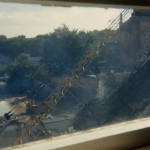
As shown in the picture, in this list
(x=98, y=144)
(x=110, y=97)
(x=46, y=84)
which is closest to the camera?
(x=98, y=144)

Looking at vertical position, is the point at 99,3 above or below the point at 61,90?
above

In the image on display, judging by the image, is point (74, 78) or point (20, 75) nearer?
point (20, 75)

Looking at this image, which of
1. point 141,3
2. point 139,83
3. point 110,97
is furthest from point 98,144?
point 141,3

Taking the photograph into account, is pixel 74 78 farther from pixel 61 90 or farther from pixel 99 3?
pixel 99 3

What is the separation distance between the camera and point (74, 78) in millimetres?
875

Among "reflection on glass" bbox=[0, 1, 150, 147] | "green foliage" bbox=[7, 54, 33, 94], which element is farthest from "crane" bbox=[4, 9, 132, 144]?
"green foliage" bbox=[7, 54, 33, 94]

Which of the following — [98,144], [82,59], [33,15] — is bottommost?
[98,144]

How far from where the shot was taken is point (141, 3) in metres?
0.82

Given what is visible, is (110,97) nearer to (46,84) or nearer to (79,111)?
(79,111)

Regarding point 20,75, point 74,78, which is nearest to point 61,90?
point 74,78

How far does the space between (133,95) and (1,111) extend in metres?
0.63

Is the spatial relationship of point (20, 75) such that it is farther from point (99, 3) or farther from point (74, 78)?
point (99, 3)

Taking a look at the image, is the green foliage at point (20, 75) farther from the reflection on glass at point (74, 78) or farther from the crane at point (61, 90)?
the crane at point (61, 90)

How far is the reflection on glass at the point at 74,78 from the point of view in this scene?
758 mm
